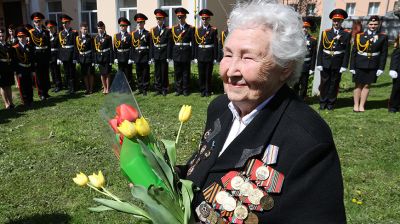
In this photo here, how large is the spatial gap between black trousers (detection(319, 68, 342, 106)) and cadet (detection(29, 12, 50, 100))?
769cm

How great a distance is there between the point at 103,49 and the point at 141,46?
1.25 m

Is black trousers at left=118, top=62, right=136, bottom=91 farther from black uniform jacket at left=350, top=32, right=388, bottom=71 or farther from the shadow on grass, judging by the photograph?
the shadow on grass

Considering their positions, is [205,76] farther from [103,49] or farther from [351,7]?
[351,7]

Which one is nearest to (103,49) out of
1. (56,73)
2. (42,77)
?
(42,77)

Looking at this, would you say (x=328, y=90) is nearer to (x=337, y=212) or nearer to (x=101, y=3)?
(x=337, y=212)

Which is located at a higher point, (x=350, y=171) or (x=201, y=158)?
(x=201, y=158)

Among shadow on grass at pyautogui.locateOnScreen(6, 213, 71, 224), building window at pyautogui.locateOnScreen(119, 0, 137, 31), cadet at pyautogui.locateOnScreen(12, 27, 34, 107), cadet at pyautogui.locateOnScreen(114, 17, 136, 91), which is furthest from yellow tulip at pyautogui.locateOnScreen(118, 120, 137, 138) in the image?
building window at pyautogui.locateOnScreen(119, 0, 137, 31)

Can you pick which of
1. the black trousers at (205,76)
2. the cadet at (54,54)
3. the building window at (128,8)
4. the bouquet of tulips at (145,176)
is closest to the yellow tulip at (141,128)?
the bouquet of tulips at (145,176)

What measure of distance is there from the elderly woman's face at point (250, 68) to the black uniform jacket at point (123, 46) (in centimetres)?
911

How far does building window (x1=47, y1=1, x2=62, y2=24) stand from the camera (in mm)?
19683

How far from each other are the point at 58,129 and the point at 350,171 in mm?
5410

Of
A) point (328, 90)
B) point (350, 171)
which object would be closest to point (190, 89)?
point (328, 90)

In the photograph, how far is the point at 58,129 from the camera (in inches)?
282

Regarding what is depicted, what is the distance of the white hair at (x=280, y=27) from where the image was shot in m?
1.61
